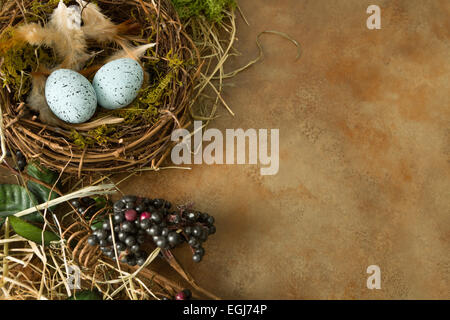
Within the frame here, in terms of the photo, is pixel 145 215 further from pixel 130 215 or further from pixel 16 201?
pixel 16 201

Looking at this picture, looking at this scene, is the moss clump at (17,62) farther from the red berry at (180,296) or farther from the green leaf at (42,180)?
the red berry at (180,296)

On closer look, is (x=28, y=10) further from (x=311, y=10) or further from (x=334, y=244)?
(x=334, y=244)

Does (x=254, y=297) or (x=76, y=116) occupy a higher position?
(x=76, y=116)

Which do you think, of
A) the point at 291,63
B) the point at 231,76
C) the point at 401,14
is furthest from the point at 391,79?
the point at 231,76

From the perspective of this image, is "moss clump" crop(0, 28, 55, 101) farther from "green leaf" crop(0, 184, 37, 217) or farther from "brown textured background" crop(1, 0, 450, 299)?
"brown textured background" crop(1, 0, 450, 299)

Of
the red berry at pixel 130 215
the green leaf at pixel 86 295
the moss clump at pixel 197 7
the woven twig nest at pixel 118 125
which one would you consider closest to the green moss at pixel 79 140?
the woven twig nest at pixel 118 125
